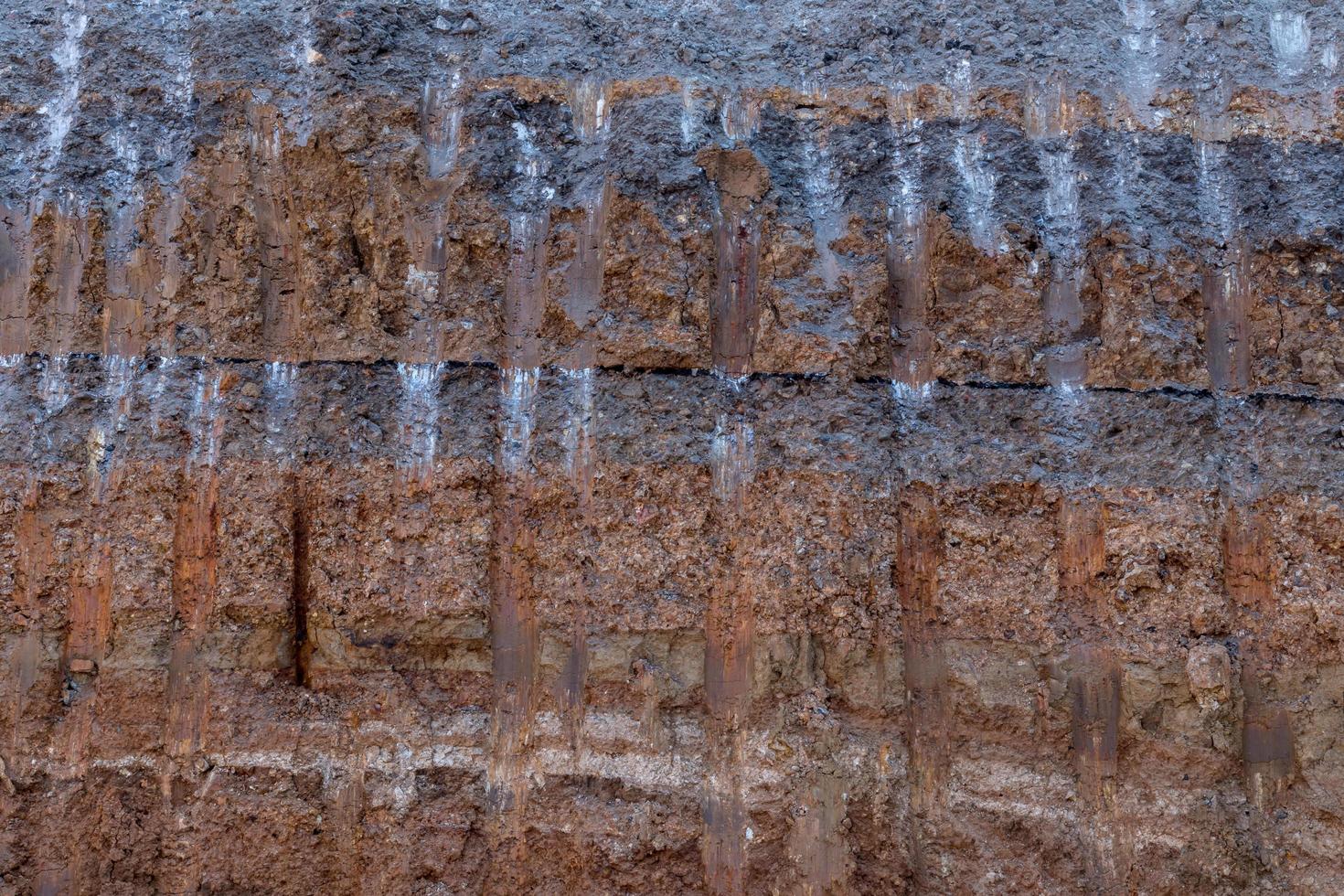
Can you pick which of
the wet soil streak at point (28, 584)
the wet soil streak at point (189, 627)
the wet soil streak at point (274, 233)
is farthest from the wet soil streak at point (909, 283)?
the wet soil streak at point (28, 584)

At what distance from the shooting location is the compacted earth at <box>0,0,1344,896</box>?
3.26m

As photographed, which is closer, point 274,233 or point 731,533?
point 731,533

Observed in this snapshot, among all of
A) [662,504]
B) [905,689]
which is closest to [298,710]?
[662,504]

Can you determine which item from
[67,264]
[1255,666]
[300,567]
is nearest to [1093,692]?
[1255,666]

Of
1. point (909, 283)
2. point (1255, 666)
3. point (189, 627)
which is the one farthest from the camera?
point (909, 283)

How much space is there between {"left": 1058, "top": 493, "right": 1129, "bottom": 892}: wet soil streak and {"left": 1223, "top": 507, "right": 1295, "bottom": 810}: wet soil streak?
38 cm

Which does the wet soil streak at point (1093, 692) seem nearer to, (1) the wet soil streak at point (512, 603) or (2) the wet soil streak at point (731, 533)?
(2) the wet soil streak at point (731, 533)

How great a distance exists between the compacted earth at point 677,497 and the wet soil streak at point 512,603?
12 mm

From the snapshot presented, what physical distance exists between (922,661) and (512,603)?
1263 mm

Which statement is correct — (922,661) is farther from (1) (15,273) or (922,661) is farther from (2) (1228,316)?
(1) (15,273)

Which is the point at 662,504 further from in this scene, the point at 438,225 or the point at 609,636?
the point at 438,225

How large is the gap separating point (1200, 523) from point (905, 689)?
39.8 inches

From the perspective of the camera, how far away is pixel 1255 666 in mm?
3250

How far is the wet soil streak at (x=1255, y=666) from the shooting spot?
3.23 meters
